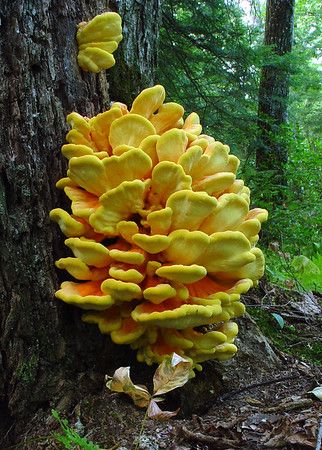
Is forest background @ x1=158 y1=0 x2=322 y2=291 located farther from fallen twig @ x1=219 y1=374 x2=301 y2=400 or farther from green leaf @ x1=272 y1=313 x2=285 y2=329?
fallen twig @ x1=219 y1=374 x2=301 y2=400

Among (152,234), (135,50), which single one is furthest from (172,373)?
(135,50)

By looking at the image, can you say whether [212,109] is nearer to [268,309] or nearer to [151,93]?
[268,309]

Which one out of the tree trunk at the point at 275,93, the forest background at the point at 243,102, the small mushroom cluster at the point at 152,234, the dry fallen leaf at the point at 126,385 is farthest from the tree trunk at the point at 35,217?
the tree trunk at the point at 275,93

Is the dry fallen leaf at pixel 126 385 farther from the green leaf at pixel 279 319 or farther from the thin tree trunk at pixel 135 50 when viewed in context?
the thin tree trunk at pixel 135 50

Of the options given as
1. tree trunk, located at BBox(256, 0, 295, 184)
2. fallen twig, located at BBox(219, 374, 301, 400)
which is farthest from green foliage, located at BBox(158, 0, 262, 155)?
fallen twig, located at BBox(219, 374, 301, 400)

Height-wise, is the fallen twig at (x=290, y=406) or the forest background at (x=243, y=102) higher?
the forest background at (x=243, y=102)

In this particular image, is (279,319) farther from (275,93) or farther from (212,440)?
(275,93)

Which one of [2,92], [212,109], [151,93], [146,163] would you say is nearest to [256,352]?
[146,163]
